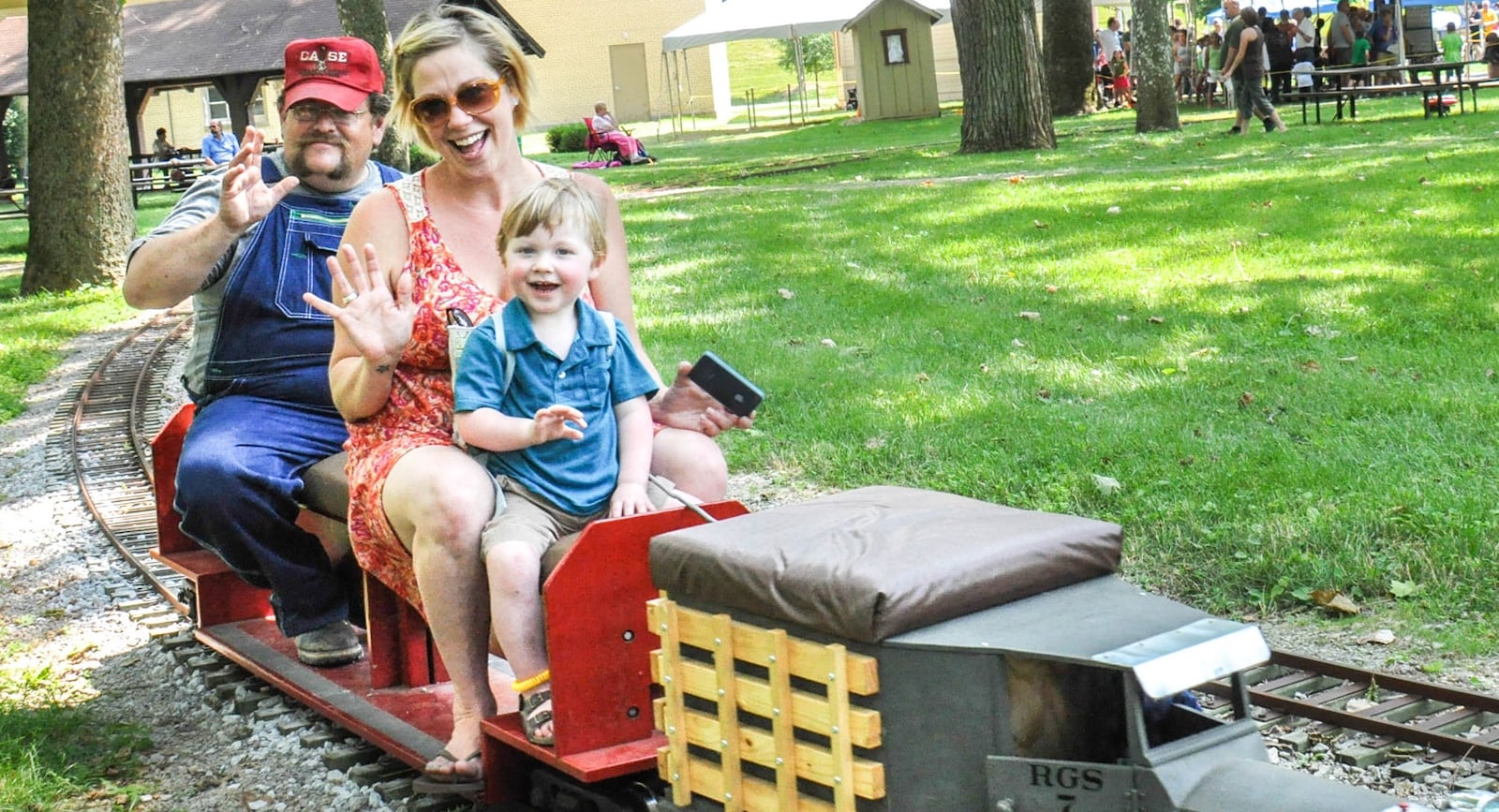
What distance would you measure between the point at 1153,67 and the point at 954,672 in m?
22.2

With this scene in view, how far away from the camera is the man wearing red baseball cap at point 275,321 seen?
474 cm

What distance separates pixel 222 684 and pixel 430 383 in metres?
1.70

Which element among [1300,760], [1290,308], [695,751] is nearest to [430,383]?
[695,751]

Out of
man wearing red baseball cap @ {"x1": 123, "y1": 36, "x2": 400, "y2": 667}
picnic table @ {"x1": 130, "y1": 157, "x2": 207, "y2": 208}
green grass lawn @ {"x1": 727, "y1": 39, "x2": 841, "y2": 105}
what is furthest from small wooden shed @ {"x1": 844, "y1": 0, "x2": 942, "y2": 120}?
man wearing red baseball cap @ {"x1": 123, "y1": 36, "x2": 400, "y2": 667}

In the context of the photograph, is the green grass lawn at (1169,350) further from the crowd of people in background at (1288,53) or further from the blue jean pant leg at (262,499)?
the crowd of people in background at (1288,53)

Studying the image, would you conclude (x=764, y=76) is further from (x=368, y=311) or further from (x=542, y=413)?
(x=542, y=413)

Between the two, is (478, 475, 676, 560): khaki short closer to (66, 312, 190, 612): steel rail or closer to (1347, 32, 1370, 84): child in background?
(66, 312, 190, 612): steel rail

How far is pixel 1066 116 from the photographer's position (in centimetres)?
3147

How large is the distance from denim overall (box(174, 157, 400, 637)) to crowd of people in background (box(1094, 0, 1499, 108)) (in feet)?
70.9

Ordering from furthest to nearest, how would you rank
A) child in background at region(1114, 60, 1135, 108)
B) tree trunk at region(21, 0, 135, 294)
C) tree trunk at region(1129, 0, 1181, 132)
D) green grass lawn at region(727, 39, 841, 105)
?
green grass lawn at region(727, 39, 841, 105) < child in background at region(1114, 60, 1135, 108) < tree trunk at region(1129, 0, 1181, 132) < tree trunk at region(21, 0, 135, 294)

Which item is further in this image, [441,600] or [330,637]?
[330,637]

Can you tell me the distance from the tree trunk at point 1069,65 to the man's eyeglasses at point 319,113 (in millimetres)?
26267

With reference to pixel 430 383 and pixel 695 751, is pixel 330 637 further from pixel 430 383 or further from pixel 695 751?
pixel 695 751

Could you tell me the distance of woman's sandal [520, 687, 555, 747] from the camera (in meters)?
3.67
